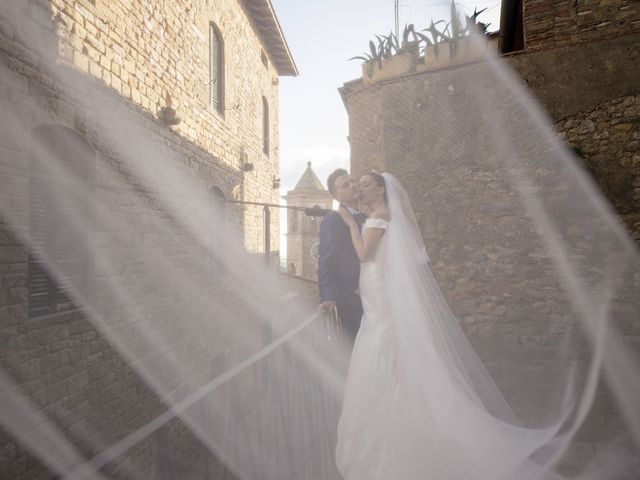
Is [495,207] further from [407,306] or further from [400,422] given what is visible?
[400,422]

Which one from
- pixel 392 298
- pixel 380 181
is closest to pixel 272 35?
pixel 380 181

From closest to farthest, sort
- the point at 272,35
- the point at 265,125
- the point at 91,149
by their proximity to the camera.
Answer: the point at 91,149 → the point at 272,35 → the point at 265,125

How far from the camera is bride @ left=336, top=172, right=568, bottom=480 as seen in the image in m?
2.50

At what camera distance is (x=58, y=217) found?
189 inches

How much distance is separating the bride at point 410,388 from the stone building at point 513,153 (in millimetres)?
1631

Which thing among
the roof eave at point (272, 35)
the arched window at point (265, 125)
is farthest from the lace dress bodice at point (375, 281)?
the arched window at point (265, 125)

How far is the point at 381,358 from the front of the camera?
2.81m

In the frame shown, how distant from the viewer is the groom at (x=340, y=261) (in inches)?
125

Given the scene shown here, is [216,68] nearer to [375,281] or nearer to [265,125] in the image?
[265,125]

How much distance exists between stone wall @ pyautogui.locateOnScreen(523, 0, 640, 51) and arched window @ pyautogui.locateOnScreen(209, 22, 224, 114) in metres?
6.42

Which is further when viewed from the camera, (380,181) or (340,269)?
(340,269)

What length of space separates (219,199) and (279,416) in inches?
253

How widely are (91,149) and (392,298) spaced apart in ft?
14.5

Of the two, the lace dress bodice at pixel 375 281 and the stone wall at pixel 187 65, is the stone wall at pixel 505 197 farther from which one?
the stone wall at pixel 187 65
